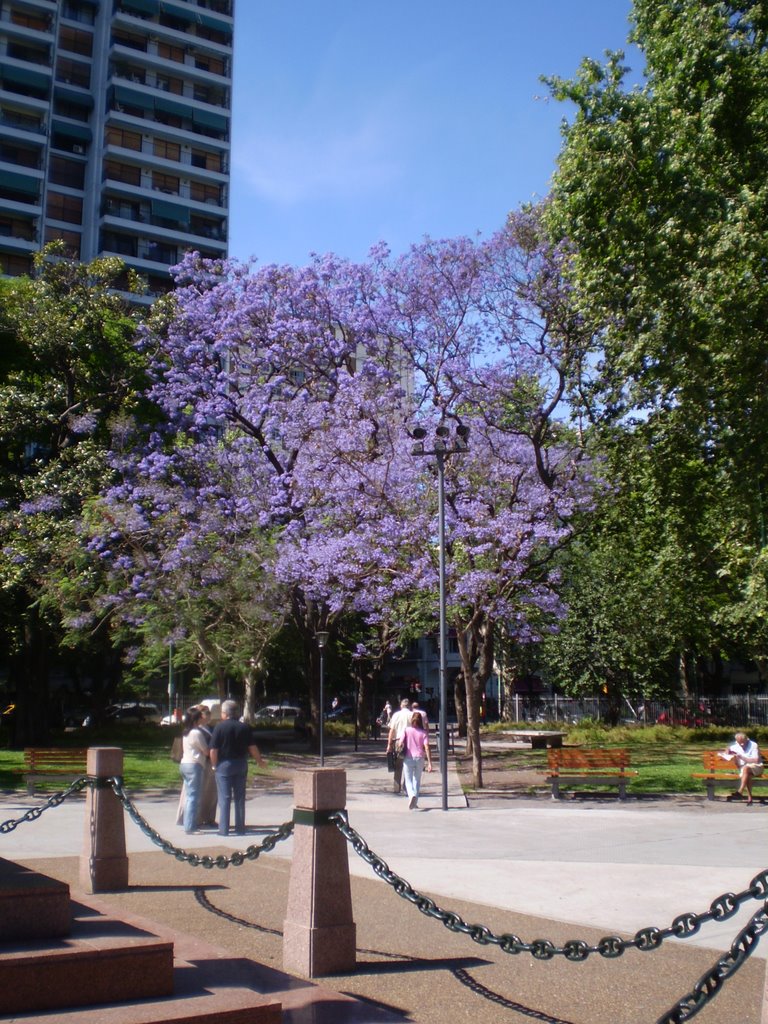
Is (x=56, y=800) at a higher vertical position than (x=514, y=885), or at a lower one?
higher

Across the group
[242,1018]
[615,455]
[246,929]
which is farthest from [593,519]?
[242,1018]

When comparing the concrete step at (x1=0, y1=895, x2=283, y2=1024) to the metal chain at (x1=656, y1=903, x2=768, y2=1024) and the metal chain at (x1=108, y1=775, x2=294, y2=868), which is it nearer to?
the metal chain at (x1=108, y1=775, x2=294, y2=868)

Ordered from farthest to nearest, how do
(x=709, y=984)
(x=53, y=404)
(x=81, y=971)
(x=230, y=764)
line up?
(x=53, y=404) < (x=230, y=764) < (x=81, y=971) < (x=709, y=984)

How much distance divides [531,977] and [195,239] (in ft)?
226

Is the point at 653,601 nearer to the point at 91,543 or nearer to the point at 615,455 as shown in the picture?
the point at 615,455

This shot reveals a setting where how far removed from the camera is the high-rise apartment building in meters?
64.6

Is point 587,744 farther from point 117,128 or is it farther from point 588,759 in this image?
point 117,128

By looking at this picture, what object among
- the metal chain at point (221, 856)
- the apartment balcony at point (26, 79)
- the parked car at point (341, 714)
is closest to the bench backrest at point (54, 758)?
the metal chain at point (221, 856)

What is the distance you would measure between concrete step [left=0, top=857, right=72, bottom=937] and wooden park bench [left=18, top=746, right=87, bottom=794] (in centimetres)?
1302

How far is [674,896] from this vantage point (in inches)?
367

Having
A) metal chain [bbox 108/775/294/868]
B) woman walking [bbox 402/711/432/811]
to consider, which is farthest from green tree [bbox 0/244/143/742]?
metal chain [bbox 108/775/294/868]

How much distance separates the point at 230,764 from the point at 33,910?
7.47m

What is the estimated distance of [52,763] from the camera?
19.3 metres

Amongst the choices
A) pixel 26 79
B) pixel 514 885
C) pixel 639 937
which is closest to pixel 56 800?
pixel 514 885
